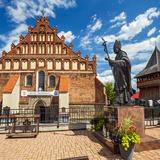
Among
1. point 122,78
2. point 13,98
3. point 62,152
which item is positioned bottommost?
point 62,152

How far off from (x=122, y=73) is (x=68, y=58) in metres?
14.9

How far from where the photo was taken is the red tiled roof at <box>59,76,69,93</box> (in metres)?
18.7

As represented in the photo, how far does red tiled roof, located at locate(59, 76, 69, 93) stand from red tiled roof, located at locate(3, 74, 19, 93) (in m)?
5.00

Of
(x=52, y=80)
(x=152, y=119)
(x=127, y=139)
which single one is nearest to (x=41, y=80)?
(x=52, y=80)

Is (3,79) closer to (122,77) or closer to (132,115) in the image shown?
(122,77)

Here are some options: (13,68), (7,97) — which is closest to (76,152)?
(7,97)

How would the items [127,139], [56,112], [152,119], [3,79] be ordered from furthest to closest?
[3,79] → [56,112] → [152,119] → [127,139]

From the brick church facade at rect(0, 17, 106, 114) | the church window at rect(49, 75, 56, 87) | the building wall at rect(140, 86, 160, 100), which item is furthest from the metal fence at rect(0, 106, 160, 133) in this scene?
the building wall at rect(140, 86, 160, 100)

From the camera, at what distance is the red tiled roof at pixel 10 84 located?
61.1 ft

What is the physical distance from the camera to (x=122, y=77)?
24.6 feet

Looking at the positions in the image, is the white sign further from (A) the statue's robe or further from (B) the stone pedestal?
(B) the stone pedestal

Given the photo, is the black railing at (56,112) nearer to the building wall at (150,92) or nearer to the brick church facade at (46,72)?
the brick church facade at (46,72)

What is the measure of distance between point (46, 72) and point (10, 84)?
423cm

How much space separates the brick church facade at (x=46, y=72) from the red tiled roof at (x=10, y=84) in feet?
0.36
